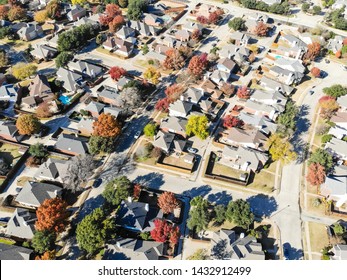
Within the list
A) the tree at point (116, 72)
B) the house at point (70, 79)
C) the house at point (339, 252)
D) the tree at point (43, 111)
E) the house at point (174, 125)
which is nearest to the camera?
the house at point (339, 252)

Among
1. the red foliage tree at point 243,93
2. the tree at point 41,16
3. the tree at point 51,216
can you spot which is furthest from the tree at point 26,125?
the tree at point 41,16

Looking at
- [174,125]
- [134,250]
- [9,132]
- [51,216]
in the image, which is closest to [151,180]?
[174,125]

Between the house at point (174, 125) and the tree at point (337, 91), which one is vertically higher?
the tree at point (337, 91)

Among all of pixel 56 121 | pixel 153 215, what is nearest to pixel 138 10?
pixel 56 121

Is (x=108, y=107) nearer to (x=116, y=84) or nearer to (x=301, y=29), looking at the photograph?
(x=116, y=84)

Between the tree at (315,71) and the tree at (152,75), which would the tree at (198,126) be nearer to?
the tree at (152,75)

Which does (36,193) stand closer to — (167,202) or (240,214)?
(167,202)
